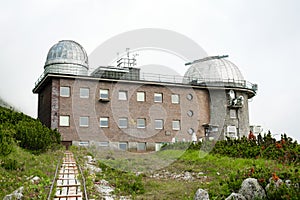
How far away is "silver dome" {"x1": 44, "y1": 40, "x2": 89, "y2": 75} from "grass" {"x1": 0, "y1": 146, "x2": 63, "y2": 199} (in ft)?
68.5

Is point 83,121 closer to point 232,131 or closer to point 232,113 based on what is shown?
point 232,131

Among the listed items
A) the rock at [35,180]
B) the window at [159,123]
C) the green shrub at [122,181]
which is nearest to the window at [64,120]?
the window at [159,123]

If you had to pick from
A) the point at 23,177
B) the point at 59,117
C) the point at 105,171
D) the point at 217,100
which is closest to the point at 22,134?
the point at 105,171

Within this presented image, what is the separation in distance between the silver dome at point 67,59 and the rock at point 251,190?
94.5ft

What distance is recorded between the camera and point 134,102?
35.4 metres

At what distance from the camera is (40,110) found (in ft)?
123

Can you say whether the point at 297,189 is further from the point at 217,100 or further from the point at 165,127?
the point at 217,100

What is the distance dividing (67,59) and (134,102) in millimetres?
8042

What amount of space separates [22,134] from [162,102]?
1964 centimetres

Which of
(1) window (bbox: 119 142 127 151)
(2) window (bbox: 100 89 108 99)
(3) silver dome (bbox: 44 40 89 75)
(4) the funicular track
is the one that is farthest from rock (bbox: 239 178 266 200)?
(3) silver dome (bbox: 44 40 89 75)

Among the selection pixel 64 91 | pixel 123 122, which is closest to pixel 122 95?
pixel 123 122

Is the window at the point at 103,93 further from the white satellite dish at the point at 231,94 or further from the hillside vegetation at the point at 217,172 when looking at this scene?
the hillside vegetation at the point at 217,172

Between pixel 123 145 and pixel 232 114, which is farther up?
pixel 232 114

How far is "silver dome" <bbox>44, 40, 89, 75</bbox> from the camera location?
36.2m
